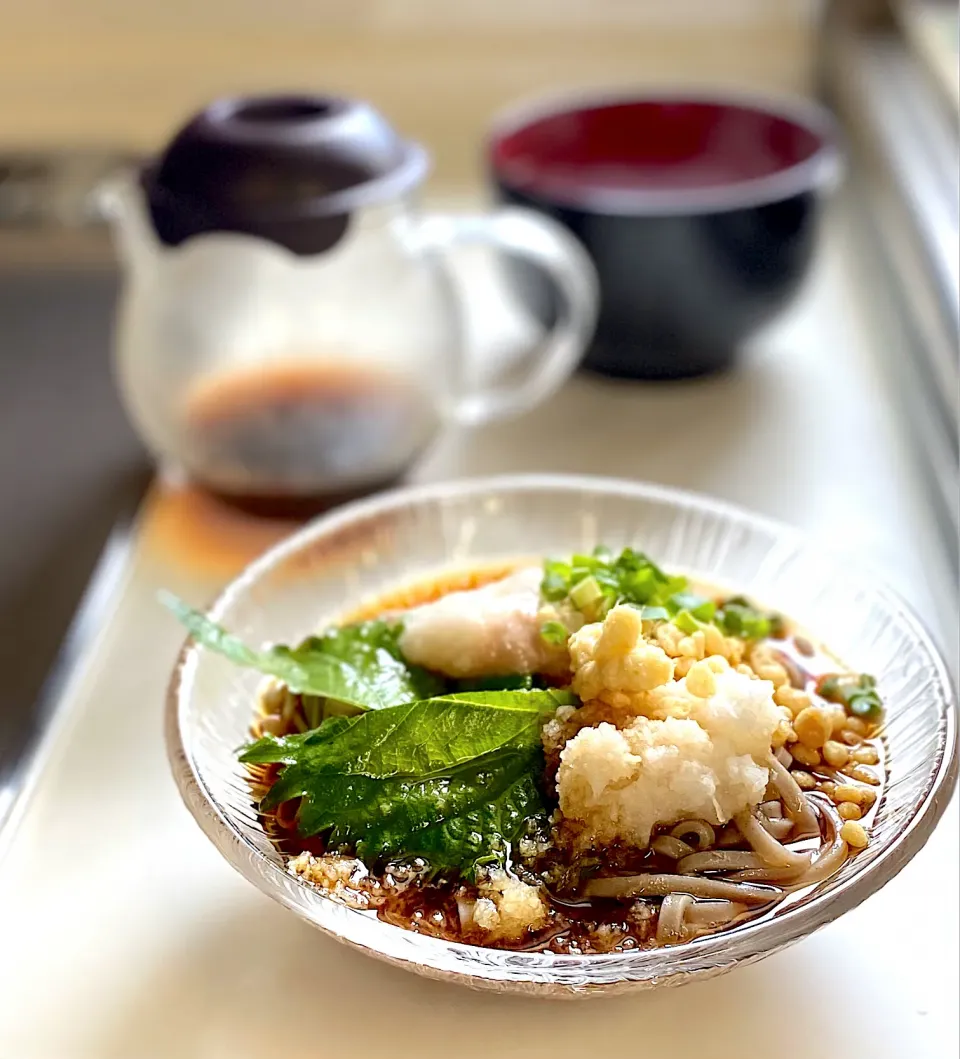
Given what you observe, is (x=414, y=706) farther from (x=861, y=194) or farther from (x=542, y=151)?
(x=861, y=194)

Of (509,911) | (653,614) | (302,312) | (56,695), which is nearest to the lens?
(509,911)

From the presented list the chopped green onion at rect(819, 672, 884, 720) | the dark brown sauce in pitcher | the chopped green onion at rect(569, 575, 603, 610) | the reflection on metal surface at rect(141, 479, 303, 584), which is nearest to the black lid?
the dark brown sauce in pitcher

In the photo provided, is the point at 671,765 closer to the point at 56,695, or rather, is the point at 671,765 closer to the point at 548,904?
the point at 548,904

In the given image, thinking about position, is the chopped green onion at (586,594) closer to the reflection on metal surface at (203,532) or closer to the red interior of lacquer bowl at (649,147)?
the reflection on metal surface at (203,532)

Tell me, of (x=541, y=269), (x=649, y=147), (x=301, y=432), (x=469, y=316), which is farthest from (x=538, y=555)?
(x=649, y=147)

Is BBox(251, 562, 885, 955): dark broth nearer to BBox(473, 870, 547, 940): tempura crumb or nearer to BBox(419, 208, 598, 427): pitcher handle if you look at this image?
BBox(473, 870, 547, 940): tempura crumb
